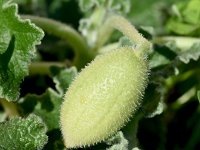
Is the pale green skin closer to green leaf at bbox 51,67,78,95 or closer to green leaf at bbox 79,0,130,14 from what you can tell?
green leaf at bbox 51,67,78,95

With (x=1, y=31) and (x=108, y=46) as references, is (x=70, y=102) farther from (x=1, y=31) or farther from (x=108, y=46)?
(x=108, y=46)

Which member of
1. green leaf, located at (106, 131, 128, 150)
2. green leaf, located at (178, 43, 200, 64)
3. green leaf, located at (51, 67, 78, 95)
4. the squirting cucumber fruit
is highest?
the squirting cucumber fruit

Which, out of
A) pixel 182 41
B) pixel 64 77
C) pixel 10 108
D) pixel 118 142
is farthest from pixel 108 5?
pixel 118 142

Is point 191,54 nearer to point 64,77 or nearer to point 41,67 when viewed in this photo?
point 64,77

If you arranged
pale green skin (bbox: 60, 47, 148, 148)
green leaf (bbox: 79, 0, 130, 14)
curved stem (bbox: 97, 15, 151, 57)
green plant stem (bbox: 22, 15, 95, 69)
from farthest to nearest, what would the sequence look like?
1. green leaf (bbox: 79, 0, 130, 14)
2. green plant stem (bbox: 22, 15, 95, 69)
3. curved stem (bbox: 97, 15, 151, 57)
4. pale green skin (bbox: 60, 47, 148, 148)

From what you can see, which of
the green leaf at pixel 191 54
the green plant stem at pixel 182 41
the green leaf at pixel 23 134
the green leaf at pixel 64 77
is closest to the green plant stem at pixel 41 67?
the green leaf at pixel 64 77

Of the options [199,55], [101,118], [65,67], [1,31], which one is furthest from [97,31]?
[101,118]

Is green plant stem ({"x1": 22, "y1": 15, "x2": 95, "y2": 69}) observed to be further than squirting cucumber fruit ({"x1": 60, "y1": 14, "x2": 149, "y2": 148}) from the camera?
Yes

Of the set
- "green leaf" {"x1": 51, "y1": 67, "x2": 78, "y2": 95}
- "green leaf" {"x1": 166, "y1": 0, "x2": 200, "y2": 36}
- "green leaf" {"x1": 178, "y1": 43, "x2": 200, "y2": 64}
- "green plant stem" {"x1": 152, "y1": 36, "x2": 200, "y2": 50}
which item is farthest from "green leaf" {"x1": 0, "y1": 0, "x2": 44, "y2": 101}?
"green leaf" {"x1": 166, "y1": 0, "x2": 200, "y2": 36}
